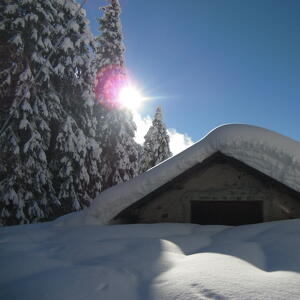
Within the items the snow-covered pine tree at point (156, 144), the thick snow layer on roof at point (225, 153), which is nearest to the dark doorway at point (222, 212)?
the thick snow layer on roof at point (225, 153)

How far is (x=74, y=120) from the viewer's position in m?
12.9

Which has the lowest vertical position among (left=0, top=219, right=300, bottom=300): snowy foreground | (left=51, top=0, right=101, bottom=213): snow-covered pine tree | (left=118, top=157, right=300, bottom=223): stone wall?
(left=0, top=219, right=300, bottom=300): snowy foreground

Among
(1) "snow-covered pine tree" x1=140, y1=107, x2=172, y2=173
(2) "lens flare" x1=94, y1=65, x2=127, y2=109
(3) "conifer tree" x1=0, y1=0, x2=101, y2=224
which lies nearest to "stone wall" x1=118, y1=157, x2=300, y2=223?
(3) "conifer tree" x1=0, y1=0, x2=101, y2=224

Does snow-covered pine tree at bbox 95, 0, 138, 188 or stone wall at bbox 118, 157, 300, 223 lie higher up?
snow-covered pine tree at bbox 95, 0, 138, 188

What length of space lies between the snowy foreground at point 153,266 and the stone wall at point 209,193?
4.41ft

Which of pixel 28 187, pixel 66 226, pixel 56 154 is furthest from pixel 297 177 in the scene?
pixel 56 154

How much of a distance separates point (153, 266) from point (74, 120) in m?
11.3

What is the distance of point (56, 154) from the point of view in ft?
41.0

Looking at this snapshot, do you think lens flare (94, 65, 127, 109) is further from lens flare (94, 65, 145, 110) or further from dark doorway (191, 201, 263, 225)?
dark doorway (191, 201, 263, 225)

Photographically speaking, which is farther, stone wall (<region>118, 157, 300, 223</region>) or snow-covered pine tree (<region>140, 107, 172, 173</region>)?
snow-covered pine tree (<region>140, 107, 172, 173</region>)

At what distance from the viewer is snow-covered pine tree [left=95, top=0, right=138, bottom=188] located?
16.5 meters

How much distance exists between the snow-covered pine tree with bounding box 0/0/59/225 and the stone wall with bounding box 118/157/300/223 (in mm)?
6615

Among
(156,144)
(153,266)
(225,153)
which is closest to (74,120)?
(225,153)

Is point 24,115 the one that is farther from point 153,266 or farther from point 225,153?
point 153,266
